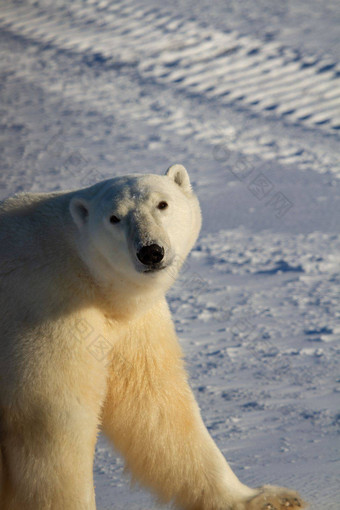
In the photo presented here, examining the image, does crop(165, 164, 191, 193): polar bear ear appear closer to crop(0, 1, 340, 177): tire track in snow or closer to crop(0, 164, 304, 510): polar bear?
crop(0, 164, 304, 510): polar bear

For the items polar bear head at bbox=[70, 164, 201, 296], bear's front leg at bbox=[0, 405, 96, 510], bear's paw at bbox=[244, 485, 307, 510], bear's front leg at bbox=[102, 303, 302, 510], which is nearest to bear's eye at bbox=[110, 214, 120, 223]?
polar bear head at bbox=[70, 164, 201, 296]

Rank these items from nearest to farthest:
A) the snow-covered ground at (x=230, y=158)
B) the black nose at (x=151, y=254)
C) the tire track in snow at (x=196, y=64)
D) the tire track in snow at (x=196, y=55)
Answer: the black nose at (x=151, y=254)
the snow-covered ground at (x=230, y=158)
the tire track in snow at (x=196, y=64)
the tire track in snow at (x=196, y=55)

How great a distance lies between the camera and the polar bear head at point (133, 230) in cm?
229

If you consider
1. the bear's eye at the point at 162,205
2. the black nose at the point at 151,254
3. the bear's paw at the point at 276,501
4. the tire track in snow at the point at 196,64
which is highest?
the bear's eye at the point at 162,205

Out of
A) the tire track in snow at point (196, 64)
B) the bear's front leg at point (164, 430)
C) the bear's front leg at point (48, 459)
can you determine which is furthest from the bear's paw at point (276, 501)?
the tire track in snow at point (196, 64)

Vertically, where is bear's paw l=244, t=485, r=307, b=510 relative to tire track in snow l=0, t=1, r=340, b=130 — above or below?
above

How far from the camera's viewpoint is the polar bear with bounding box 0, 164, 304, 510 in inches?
91.7

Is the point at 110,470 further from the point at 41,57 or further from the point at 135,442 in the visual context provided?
the point at 41,57

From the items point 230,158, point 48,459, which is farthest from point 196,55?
point 48,459

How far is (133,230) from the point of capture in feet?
7.52

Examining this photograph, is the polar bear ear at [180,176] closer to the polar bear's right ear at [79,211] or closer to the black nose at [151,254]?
the polar bear's right ear at [79,211]

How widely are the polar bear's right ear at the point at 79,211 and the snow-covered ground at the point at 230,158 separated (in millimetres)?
1166

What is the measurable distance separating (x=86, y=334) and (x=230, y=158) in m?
5.09

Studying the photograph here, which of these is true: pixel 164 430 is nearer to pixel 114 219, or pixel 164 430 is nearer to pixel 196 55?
pixel 114 219
